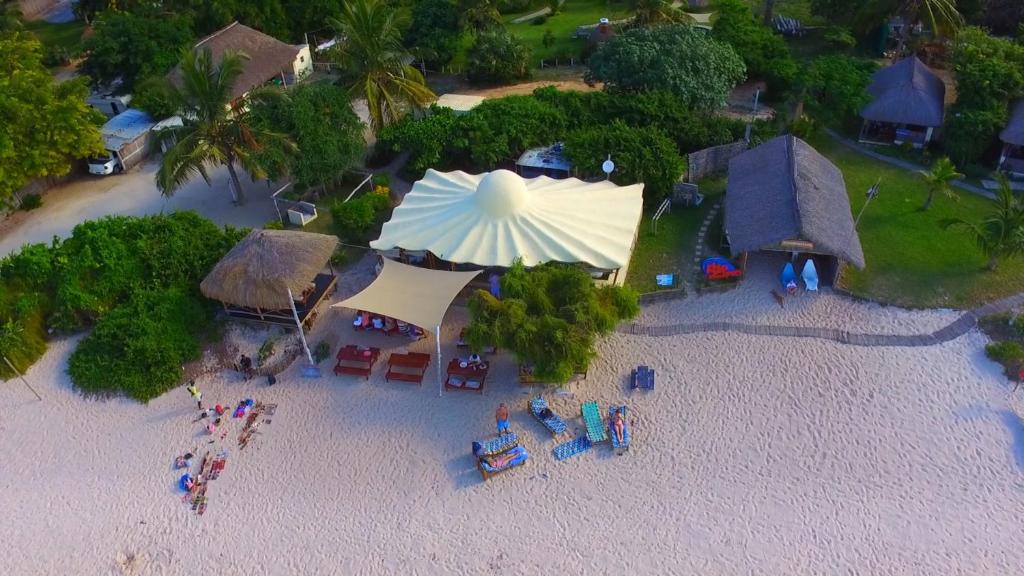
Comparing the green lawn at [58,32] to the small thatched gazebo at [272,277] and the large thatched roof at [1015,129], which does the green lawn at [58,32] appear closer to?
the small thatched gazebo at [272,277]

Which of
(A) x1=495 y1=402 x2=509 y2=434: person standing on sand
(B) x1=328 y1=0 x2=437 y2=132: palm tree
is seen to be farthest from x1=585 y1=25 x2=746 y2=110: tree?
(A) x1=495 y1=402 x2=509 y2=434: person standing on sand

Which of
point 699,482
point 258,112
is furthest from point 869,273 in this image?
point 258,112

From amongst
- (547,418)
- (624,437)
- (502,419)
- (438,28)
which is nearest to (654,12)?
(438,28)

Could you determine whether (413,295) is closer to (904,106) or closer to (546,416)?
(546,416)

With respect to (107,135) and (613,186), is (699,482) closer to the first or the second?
(613,186)

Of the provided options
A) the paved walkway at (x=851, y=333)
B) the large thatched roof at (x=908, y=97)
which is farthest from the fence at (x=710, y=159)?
the paved walkway at (x=851, y=333)

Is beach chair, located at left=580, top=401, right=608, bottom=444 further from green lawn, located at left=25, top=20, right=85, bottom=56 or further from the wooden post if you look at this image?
green lawn, located at left=25, top=20, right=85, bottom=56
